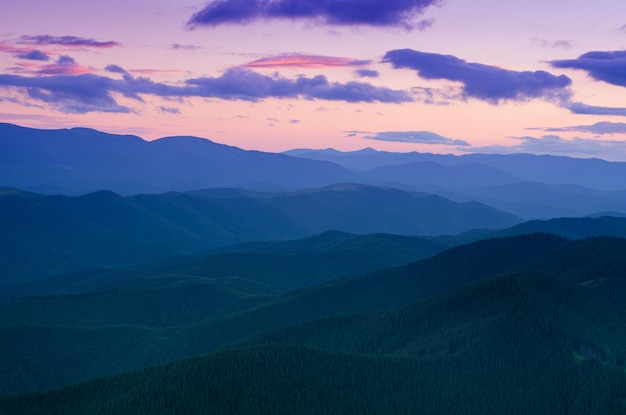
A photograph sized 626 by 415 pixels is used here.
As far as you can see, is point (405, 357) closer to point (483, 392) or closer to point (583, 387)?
point (483, 392)

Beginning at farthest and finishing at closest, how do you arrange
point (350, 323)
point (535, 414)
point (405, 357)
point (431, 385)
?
point (350, 323) → point (405, 357) → point (431, 385) → point (535, 414)

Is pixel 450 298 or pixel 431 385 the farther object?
pixel 450 298

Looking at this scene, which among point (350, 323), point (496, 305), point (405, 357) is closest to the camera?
point (405, 357)

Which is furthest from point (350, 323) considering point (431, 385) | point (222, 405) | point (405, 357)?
point (222, 405)

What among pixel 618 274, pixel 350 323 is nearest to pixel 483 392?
pixel 350 323

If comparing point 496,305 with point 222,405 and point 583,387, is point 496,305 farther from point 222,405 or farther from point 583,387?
point 222,405

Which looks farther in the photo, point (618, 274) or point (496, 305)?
point (618, 274)

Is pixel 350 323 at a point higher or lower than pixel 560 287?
lower

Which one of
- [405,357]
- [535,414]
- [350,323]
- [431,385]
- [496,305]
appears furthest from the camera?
[350,323]

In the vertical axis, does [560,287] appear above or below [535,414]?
above
